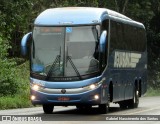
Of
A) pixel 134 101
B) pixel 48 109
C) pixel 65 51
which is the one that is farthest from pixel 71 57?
pixel 134 101

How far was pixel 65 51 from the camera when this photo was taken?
2202 centimetres

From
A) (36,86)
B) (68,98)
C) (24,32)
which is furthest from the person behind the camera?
(24,32)

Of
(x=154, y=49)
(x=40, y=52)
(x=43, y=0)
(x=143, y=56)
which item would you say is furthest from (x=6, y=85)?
(x=154, y=49)

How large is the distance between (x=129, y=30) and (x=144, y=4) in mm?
24736

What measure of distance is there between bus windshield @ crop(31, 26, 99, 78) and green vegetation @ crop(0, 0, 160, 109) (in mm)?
6300

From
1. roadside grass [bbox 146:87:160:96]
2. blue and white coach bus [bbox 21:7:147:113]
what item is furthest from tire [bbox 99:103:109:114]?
roadside grass [bbox 146:87:160:96]

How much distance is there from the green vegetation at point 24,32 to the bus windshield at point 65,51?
6.30 meters

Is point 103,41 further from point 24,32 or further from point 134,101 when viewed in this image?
point 24,32

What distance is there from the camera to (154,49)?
5688 cm

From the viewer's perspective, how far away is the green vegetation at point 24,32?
3241 cm

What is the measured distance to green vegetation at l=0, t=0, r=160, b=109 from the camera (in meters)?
32.4

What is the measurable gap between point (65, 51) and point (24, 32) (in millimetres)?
20661

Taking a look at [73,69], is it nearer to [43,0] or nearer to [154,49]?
[43,0]

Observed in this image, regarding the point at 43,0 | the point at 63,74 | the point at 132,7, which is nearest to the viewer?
the point at 63,74
